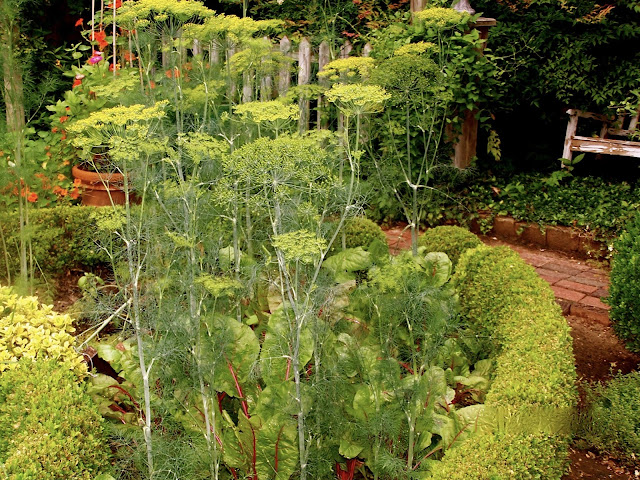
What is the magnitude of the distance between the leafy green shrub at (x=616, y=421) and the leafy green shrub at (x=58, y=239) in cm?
372

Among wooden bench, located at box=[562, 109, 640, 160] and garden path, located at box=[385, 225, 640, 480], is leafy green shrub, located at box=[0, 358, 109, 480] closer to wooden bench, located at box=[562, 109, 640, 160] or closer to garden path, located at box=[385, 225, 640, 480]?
garden path, located at box=[385, 225, 640, 480]

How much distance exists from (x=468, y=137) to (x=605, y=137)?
169cm

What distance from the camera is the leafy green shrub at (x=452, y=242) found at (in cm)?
505

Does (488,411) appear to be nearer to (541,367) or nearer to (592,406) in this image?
(541,367)

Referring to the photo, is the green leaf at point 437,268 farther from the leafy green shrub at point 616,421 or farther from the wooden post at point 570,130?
the wooden post at point 570,130

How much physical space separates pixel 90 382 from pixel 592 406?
2.96 meters

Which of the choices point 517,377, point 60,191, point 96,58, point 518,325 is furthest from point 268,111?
point 96,58

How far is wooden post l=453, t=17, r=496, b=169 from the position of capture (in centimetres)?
684

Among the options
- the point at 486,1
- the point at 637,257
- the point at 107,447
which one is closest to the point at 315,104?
the point at 486,1

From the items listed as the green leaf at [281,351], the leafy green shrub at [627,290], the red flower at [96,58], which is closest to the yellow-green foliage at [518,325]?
the leafy green shrub at [627,290]

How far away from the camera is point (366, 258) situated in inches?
161

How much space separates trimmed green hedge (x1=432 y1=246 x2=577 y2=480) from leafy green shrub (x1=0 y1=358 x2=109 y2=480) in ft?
5.07

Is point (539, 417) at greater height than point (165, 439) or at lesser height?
greater

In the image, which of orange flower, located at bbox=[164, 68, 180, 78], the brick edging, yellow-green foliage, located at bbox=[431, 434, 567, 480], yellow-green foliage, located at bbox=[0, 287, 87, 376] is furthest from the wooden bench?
yellow-green foliage, located at bbox=[0, 287, 87, 376]
